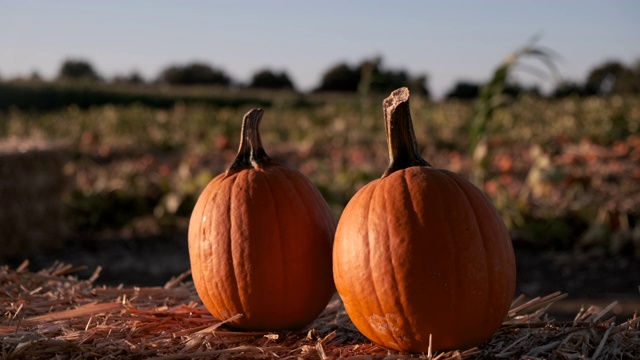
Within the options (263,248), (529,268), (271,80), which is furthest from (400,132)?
(271,80)

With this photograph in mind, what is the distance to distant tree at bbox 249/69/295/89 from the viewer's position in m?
50.0

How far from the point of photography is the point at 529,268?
6.57 meters

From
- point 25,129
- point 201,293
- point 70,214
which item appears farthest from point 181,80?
point 201,293

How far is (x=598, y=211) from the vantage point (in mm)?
7363

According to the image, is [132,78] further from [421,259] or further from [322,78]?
[421,259]

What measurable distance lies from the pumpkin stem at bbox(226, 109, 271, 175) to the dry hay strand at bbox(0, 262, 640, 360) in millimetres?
484

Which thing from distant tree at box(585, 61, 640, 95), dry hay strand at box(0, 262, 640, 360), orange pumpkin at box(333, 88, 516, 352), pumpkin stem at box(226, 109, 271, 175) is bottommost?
distant tree at box(585, 61, 640, 95)

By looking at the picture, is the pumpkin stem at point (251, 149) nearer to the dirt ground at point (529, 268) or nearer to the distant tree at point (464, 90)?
the dirt ground at point (529, 268)

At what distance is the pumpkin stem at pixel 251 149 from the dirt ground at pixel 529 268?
374cm

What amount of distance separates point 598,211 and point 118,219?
17.9 ft

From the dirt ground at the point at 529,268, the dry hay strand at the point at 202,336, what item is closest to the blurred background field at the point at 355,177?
the dirt ground at the point at 529,268

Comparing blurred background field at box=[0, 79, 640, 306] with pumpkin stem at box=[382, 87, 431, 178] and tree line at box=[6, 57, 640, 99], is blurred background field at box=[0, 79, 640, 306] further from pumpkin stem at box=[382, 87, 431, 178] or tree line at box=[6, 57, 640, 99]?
tree line at box=[6, 57, 640, 99]

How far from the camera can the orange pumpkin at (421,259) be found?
182 cm

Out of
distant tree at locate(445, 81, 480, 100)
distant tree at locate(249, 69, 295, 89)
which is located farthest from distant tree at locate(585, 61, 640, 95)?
distant tree at locate(249, 69, 295, 89)
